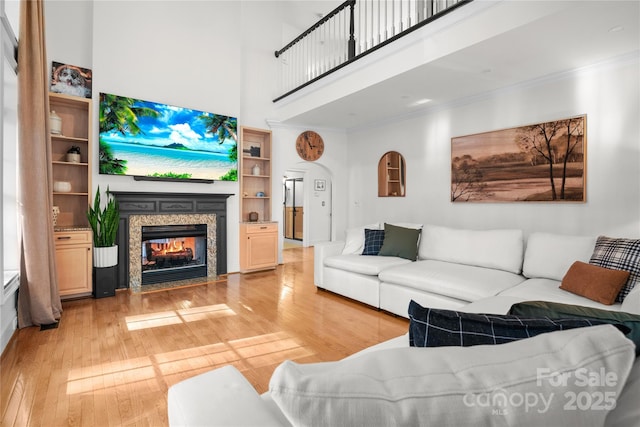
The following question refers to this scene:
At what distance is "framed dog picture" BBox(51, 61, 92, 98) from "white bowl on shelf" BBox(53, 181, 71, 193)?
1112 millimetres

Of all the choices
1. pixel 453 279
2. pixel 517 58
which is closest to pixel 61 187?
pixel 453 279

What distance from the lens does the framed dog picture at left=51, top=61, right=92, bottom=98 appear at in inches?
153

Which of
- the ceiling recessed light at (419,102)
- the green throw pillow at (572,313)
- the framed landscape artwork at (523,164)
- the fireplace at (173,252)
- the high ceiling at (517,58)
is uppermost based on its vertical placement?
the ceiling recessed light at (419,102)

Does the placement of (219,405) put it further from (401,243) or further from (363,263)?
(401,243)

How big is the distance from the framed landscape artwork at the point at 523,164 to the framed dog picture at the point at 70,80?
4.96m

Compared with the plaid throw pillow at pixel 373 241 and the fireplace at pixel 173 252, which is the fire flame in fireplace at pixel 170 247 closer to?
the fireplace at pixel 173 252

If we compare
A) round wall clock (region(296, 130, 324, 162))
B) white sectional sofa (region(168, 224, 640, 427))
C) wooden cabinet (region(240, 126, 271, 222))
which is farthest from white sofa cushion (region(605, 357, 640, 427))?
round wall clock (region(296, 130, 324, 162))

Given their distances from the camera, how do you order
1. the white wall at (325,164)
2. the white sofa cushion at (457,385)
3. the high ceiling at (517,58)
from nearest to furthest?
the white sofa cushion at (457,385)
the high ceiling at (517,58)
the white wall at (325,164)

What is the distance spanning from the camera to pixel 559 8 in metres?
2.35

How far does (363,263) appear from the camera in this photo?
11.6 ft

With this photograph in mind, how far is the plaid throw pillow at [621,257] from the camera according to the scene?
2143mm

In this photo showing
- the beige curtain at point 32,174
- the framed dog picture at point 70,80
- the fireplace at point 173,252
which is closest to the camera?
the beige curtain at point 32,174

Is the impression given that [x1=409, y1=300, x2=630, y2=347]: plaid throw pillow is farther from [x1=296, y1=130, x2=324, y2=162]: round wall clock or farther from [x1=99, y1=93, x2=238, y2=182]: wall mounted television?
[x1=296, y1=130, x2=324, y2=162]: round wall clock

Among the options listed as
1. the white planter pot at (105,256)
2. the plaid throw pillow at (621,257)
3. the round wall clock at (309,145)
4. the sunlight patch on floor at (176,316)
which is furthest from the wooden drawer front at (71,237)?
the plaid throw pillow at (621,257)
